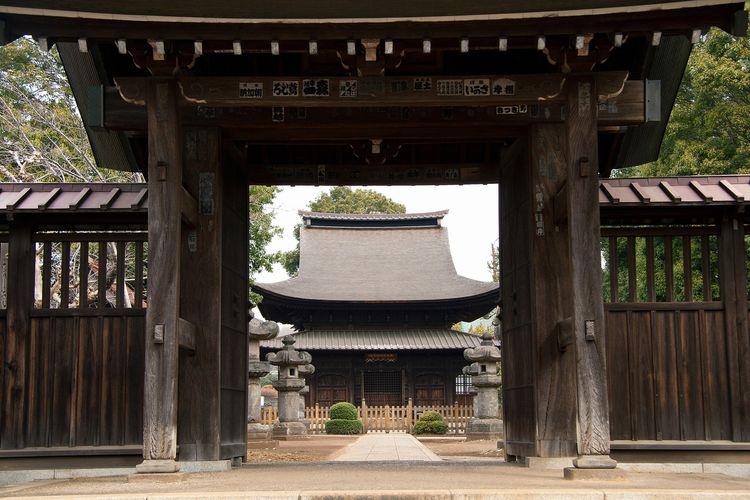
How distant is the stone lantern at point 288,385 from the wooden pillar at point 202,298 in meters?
16.1

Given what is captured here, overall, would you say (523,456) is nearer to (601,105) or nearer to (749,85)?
(601,105)

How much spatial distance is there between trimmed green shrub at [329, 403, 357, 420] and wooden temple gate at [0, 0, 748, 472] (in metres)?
19.9

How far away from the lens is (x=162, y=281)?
26.7 ft

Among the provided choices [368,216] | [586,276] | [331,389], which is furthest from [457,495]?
[368,216]

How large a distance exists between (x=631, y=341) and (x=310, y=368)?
64.9 ft

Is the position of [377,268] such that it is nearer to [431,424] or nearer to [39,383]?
[431,424]

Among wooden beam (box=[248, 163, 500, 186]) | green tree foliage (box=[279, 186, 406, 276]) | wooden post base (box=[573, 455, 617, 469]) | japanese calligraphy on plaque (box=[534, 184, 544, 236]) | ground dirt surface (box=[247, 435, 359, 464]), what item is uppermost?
green tree foliage (box=[279, 186, 406, 276])

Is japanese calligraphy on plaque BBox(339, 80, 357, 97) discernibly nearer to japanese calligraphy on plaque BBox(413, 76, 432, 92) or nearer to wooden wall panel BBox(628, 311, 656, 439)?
japanese calligraphy on plaque BBox(413, 76, 432, 92)

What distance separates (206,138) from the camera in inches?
390

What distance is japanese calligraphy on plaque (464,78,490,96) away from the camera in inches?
346

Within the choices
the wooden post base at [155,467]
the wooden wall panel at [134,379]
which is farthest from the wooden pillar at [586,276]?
the wooden wall panel at [134,379]

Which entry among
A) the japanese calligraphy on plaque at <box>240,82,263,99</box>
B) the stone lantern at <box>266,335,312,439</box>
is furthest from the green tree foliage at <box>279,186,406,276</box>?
the japanese calligraphy on plaque at <box>240,82,263,99</box>

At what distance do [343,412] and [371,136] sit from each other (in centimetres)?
2200

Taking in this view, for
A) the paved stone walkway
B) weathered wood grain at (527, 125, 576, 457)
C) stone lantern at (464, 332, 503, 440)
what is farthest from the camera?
stone lantern at (464, 332, 503, 440)
